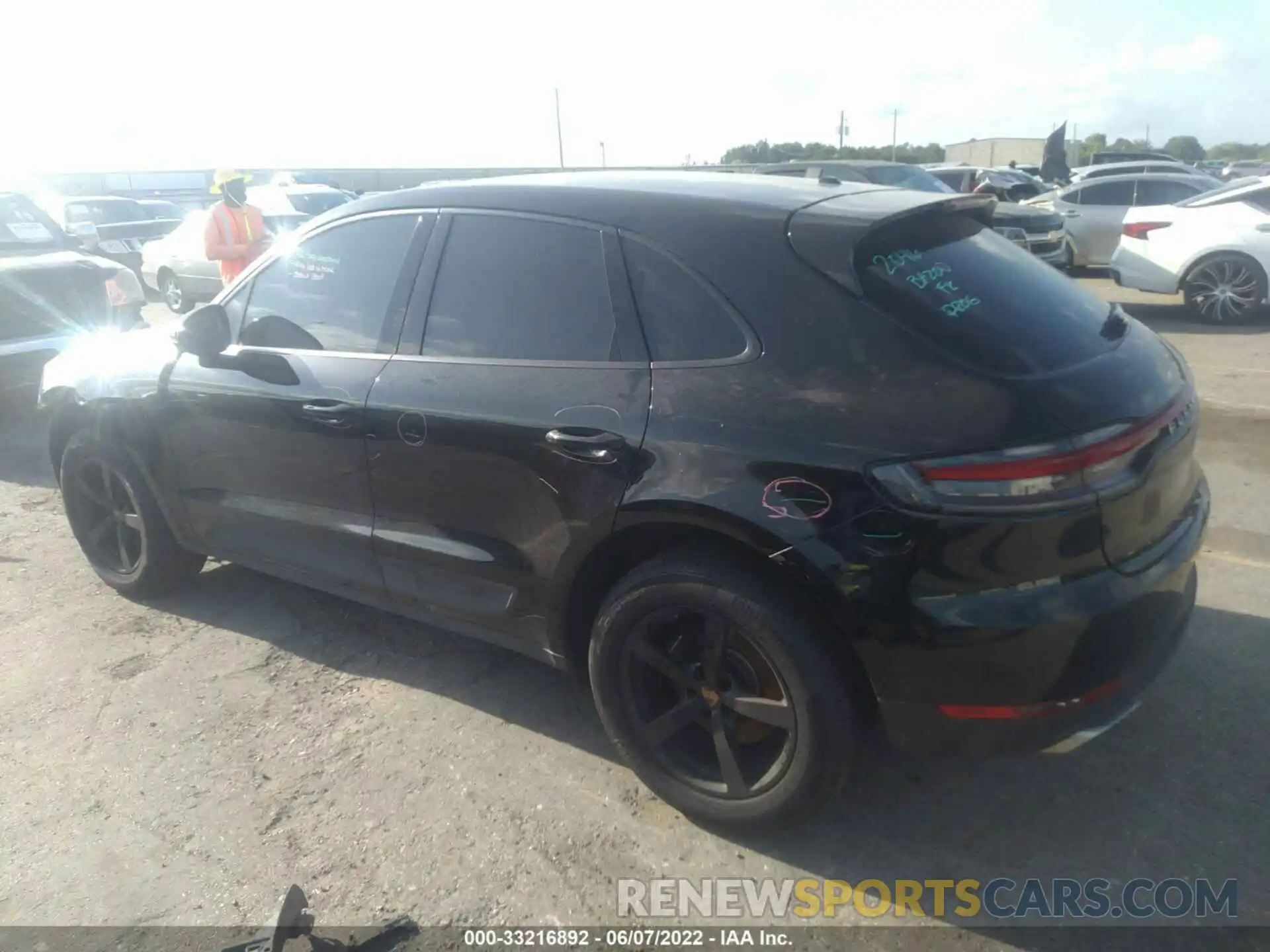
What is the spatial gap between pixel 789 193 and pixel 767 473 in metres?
1.05

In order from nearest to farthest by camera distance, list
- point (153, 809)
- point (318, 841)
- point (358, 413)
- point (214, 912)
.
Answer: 1. point (214, 912)
2. point (318, 841)
3. point (153, 809)
4. point (358, 413)

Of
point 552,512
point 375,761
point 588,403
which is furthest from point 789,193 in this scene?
point 375,761

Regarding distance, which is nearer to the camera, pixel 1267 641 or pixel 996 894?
pixel 996 894

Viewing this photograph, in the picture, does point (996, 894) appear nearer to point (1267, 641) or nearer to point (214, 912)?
point (1267, 641)

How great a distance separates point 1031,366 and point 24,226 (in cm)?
937

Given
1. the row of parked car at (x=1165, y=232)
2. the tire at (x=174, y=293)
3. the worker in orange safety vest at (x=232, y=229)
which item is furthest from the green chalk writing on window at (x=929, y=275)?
the tire at (x=174, y=293)

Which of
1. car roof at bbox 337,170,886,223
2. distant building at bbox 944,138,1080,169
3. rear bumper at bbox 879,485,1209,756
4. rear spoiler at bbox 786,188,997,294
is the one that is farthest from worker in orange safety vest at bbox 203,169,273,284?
distant building at bbox 944,138,1080,169

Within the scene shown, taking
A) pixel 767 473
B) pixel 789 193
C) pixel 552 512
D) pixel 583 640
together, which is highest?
pixel 789 193

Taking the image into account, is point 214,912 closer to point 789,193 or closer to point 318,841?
point 318,841

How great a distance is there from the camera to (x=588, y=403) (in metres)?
2.80

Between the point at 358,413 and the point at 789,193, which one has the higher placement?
the point at 789,193

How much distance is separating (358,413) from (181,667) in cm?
144

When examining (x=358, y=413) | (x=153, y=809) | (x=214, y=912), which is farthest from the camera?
(x=358, y=413)

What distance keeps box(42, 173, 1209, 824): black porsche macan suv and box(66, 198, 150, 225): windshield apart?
1506cm
